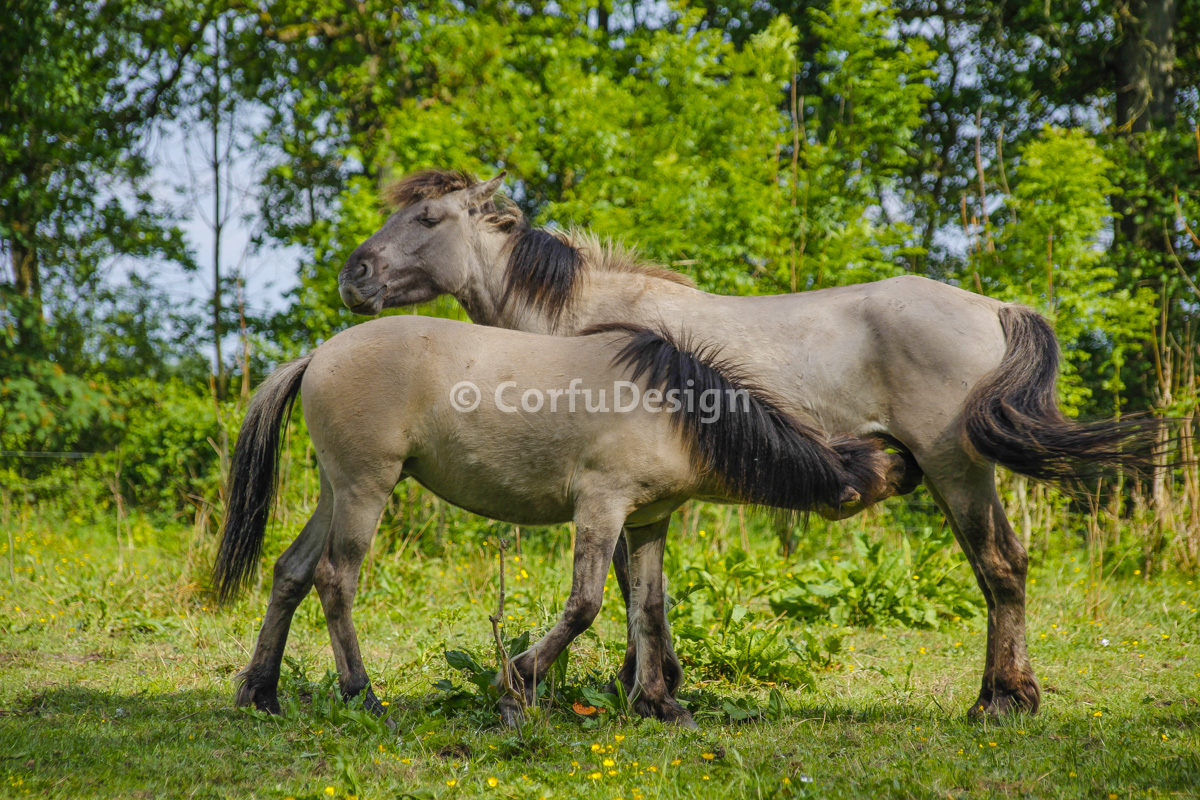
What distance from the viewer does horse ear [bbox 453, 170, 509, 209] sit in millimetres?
5304

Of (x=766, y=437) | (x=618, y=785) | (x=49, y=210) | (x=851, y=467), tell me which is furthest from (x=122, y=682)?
(x=49, y=210)

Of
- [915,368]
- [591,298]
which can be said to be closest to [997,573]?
[915,368]

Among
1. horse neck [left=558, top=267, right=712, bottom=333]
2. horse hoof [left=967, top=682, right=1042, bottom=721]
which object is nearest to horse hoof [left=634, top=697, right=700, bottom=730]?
horse hoof [left=967, top=682, right=1042, bottom=721]

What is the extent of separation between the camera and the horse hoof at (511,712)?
3795mm

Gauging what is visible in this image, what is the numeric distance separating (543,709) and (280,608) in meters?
1.41

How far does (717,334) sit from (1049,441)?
1.63m

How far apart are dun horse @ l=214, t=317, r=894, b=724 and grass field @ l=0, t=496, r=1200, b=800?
15.9 inches

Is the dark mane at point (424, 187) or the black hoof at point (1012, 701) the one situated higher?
the dark mane at point (424, 187)

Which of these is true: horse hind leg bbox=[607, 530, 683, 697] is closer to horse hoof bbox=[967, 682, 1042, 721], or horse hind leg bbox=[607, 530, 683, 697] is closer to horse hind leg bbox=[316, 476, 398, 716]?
horse hind leg bbox=[316, 476, 398, 716]

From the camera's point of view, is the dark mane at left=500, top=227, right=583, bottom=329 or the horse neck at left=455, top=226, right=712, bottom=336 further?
the dark mane at left=500, top=227, right=583, bottom=329

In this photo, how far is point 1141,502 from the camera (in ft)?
26.0

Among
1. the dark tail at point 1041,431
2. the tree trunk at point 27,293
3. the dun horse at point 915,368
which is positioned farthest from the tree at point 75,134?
the dark tail at point 1041,431

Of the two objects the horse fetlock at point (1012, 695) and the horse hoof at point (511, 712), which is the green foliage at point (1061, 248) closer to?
the horse fetlock at point (1012, 695)

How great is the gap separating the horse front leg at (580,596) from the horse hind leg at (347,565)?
2.31 ft
